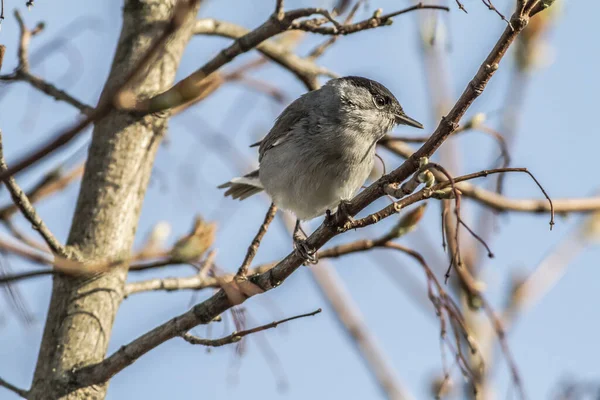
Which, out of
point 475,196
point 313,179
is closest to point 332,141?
point 313,179

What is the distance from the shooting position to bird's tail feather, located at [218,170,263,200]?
520 centimetres

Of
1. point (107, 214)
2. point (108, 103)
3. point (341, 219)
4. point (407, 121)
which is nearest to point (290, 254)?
point (341, 219)

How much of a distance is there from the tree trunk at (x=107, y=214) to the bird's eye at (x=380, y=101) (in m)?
1.27

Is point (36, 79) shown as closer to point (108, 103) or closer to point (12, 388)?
point (12, 388)

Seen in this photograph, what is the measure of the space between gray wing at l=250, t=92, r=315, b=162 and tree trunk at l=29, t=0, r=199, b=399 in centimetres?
89

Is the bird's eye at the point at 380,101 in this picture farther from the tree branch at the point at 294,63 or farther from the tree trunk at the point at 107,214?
the tree trunk at the point at 107,214

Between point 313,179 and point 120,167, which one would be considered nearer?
point 120,167

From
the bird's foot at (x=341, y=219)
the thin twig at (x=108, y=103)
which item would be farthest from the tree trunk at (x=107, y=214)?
the thin twig at (x=108, y=103)

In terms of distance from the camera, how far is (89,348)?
327 cm

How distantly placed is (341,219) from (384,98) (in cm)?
226

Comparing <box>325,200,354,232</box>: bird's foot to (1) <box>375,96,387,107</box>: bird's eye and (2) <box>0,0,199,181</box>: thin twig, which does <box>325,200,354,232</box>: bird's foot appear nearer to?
(2) <box>0,0,199,181</box>: thin twig

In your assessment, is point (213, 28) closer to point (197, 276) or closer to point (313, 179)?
point (313, 179)

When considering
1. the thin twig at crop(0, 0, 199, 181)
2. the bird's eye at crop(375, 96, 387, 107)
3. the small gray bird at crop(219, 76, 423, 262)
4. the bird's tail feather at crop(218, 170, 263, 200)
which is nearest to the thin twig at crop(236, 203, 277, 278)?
the small gray bird at crop(219, 76, 423, 262)

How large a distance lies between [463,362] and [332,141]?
158 cm
